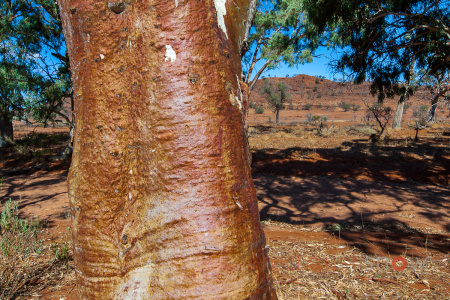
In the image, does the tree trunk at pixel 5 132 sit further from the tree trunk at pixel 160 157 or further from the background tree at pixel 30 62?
the tree trunk at pixel 160 157

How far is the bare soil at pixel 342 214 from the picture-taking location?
2096 millimetres

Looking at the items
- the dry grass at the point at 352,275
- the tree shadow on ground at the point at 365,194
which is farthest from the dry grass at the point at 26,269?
the tree shadow on ground at the point at 365,194

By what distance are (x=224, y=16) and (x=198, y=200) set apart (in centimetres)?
65

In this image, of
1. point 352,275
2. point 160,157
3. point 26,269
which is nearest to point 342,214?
point 352,275

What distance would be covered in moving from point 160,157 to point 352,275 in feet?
5.95

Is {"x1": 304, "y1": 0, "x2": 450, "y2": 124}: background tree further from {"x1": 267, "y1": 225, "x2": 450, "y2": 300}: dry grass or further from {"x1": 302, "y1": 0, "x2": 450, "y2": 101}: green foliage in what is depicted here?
{"x1": 267, "y1": 225, "x2": 450, "y2": 300}: dry grass

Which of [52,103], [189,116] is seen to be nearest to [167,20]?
[189,116]

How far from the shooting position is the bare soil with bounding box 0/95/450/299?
2.10 meters

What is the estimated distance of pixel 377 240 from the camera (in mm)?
3215

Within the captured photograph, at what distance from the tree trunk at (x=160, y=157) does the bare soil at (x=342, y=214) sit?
0.87 m

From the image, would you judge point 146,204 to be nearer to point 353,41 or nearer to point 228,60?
point 228,60

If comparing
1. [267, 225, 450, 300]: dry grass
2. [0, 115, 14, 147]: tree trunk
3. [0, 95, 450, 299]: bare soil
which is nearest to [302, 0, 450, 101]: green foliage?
[0, 95, 450, 299]: bare soil

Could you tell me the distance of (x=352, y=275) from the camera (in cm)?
220

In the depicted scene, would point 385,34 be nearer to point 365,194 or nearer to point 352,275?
point 365,194
